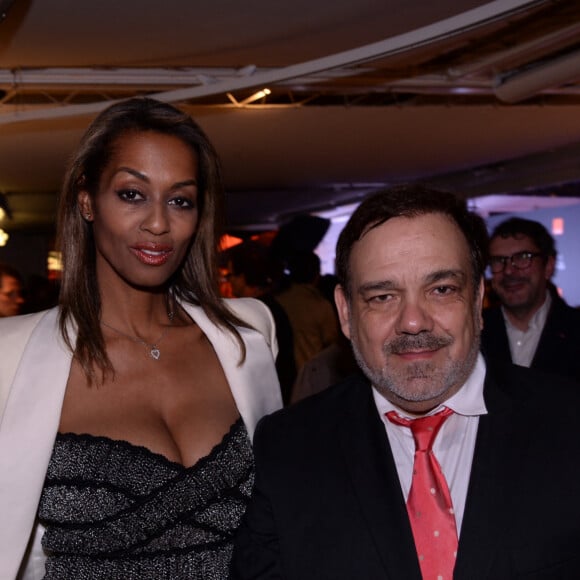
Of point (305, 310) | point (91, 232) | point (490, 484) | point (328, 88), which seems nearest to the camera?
point (490, 484)

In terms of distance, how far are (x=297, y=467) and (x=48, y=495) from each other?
22.6 inches

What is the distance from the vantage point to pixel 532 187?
471 inches

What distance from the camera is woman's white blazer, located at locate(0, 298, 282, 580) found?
73.3 inches

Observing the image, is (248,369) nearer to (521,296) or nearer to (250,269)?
(521,296)

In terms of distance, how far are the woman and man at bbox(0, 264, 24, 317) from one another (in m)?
3.19

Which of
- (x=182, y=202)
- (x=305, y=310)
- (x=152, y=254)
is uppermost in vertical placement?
(x=305, y=310)

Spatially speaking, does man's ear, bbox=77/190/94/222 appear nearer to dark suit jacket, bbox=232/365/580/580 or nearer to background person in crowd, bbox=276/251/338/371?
dark suit jacket, bbox=232/365/580/580

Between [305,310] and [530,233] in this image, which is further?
[305,310]

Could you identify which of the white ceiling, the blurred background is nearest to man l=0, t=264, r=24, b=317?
the blurred background

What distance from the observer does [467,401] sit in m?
1.75

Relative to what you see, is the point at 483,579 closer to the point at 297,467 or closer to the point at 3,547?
the point at 297,467

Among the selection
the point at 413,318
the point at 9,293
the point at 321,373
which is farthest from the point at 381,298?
the point at 9,293

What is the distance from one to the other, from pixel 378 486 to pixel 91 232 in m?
0.96

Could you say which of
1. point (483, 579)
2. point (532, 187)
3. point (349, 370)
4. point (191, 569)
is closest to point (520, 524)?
point (483, 579)
